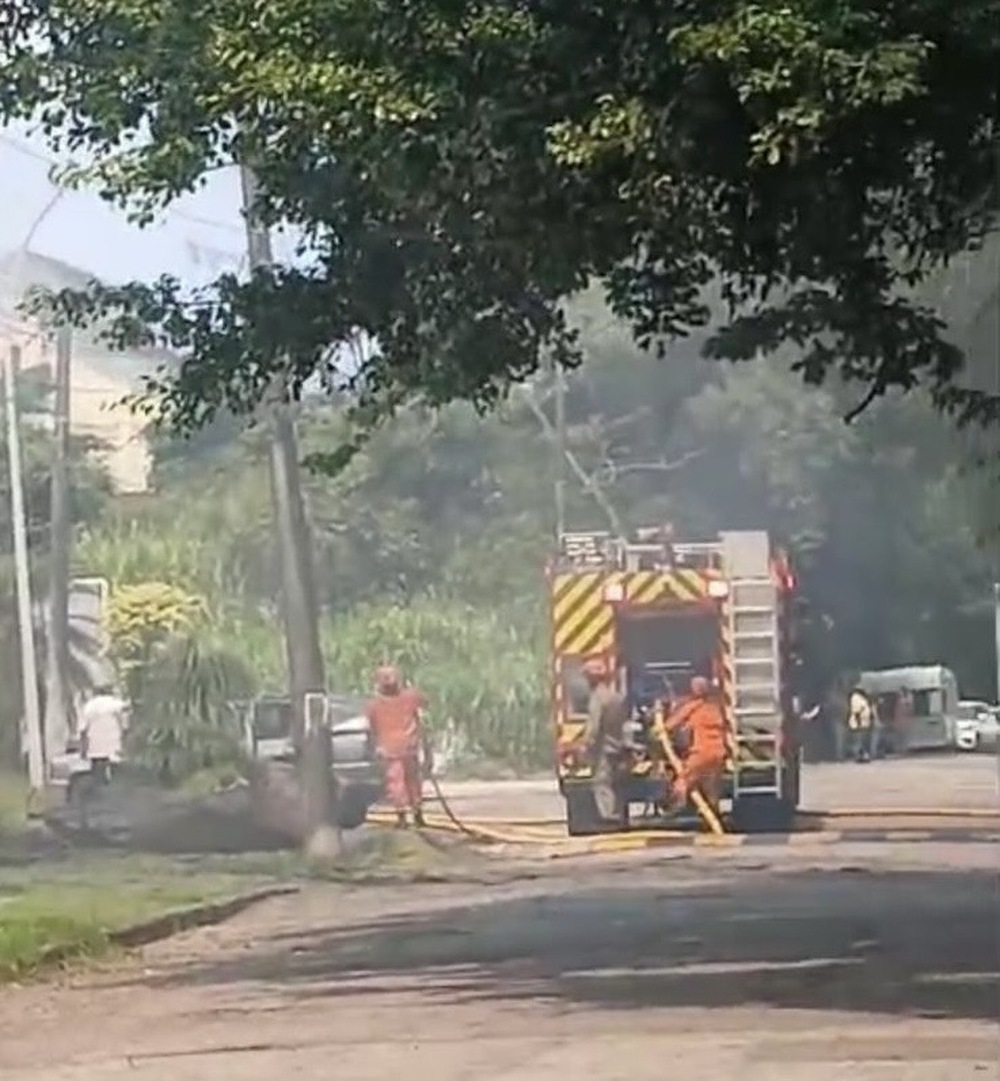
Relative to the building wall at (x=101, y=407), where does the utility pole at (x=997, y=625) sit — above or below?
below

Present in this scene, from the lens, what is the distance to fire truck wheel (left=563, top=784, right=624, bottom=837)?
573cm

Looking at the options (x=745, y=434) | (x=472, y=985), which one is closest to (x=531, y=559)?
(x=745, y=434)

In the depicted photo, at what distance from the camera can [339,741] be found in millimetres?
5629

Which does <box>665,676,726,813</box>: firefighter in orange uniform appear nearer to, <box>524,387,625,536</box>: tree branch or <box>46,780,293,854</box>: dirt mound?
<box>524,387,625,536</box>: tree branch

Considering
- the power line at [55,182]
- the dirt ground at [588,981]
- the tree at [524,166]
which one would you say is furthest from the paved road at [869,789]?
the power line at [55,182]

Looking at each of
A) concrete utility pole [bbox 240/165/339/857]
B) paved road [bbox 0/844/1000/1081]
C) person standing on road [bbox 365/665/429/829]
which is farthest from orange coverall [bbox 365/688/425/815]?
paved road [bbox 0/844/1000/1081]

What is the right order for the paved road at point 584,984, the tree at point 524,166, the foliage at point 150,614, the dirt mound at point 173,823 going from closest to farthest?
1. the tree at point 524,166
2. the paved road at point 584,984
3. the foliage at point 150,614
4. the dirt mound at point 173,823

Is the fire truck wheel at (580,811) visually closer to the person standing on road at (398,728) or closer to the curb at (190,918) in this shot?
the person standing on road at (398,728)

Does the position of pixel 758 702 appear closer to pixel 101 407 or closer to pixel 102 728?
pixel 102 728

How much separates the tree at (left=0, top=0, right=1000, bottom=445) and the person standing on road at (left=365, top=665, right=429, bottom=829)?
25.7 inches

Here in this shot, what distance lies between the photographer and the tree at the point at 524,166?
516cm

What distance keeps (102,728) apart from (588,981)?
1.23 metres

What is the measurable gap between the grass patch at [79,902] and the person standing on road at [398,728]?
1.52 ft

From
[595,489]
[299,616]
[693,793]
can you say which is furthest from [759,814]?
[299,616]
